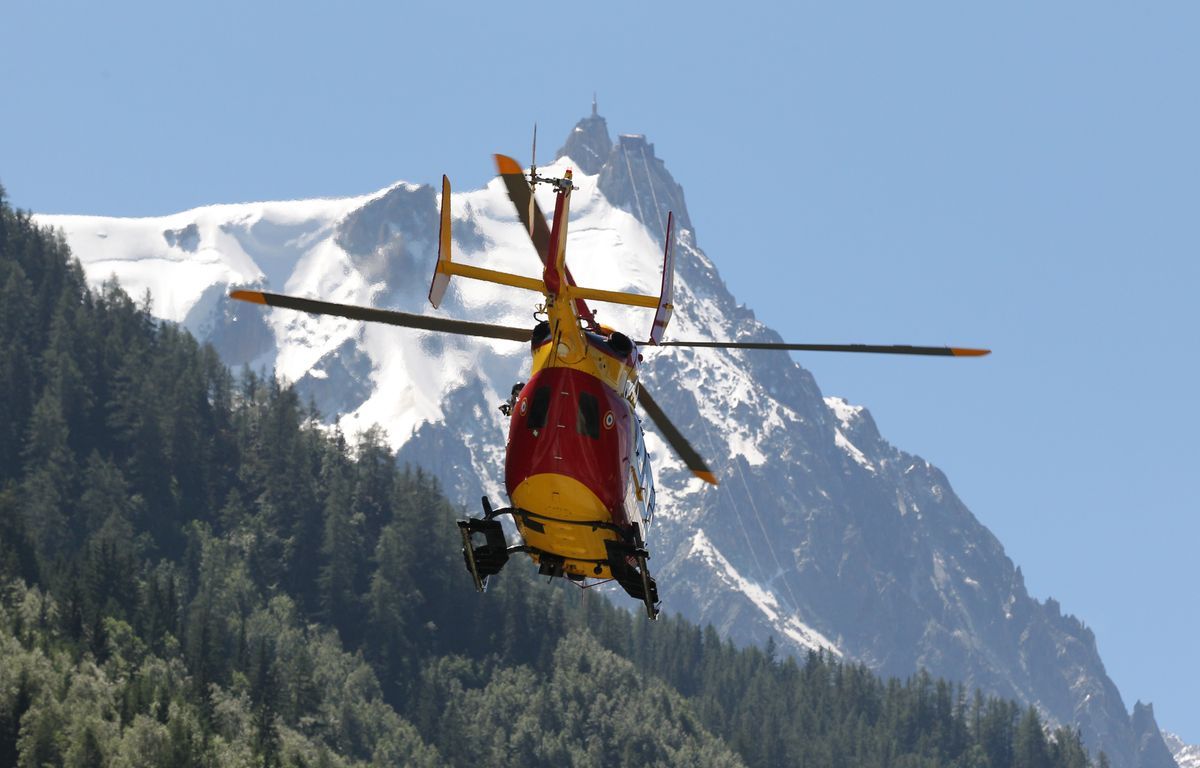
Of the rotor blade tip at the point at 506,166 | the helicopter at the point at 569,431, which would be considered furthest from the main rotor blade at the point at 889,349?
the rotor blade tip at the point at 506,166

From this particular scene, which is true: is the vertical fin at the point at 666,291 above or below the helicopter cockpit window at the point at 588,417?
above

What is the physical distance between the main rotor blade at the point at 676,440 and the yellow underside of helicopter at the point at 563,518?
3.38 metres

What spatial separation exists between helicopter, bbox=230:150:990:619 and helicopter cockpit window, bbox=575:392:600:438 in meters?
0.03

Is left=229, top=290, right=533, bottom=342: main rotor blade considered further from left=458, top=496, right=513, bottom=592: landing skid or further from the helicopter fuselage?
left=458, top=496, right=513, bottom=592: landing skid

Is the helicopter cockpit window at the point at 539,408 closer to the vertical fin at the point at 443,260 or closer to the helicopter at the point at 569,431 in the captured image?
the helicopter at the point at 569,431

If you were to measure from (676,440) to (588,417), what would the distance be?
207 inches

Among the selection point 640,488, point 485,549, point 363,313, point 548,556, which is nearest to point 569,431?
point 640,488

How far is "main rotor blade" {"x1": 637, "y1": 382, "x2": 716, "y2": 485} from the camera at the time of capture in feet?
155

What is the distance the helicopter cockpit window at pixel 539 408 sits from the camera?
43812 mm

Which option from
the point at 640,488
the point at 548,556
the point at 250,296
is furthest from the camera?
the point at 640,488

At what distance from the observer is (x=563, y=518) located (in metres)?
44.1

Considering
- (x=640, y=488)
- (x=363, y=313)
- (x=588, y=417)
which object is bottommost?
(x=640, y=488)

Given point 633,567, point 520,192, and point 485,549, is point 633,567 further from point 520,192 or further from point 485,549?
point 520,192

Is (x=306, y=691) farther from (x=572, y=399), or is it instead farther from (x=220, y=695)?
(x=572, y=399)
